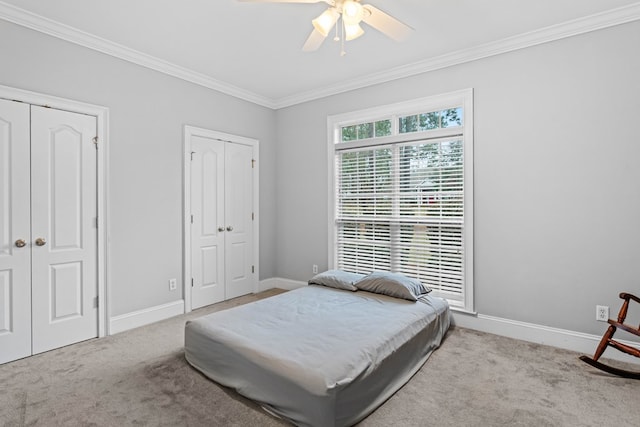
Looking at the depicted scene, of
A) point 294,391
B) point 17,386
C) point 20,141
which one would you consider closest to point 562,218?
point 294,391

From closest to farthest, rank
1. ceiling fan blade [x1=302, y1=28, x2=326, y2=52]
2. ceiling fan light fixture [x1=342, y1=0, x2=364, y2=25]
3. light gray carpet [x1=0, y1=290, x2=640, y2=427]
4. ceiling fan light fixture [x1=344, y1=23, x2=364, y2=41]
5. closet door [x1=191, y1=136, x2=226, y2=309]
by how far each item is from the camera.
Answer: light gray carpet [x1=0, y1=290, x2=640, y2=427], ceiling fan light fixture [x1=342, y1=0, x2=364, y2=25], ceiling fan light fixture [x1=344, y1=23, x2=364, y2=41], ceiling fan blade [x1=302, y1=28, x2=326, y2=52], closet door [x1=191, y1=136, x2=226, y2=309]

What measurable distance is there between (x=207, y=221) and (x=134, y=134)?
124 cm

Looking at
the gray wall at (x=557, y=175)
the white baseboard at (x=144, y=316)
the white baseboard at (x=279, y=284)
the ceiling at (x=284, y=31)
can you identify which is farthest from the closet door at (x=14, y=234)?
the gray wall at (x=557, y=175)

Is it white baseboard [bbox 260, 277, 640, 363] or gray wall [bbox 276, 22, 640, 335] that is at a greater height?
gray wall [bbox 276, 22, 640, 335]

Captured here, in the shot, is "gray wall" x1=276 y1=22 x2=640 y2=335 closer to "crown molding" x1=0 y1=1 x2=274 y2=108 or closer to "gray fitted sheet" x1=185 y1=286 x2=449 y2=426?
"gray fitted sheet" x1=185 y1=286 x2=449 y2=426

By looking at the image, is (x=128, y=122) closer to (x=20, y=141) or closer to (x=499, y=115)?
(x=20, y=141)

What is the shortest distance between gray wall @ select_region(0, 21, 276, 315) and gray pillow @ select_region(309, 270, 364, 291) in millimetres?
1613

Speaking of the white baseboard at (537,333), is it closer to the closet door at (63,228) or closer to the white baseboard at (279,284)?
the white baseboard at (279,284)

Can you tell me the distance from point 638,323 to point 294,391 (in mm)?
2737

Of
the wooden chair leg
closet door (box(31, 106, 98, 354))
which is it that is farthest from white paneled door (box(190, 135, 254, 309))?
the wooden chair leg

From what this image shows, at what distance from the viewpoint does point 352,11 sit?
216cm

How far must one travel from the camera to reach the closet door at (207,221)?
4.05 metres

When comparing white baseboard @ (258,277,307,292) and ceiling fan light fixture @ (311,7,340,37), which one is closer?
ceiling fan light fixture @ (311,7,340,37)

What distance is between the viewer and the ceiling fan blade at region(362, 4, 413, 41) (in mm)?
2207
